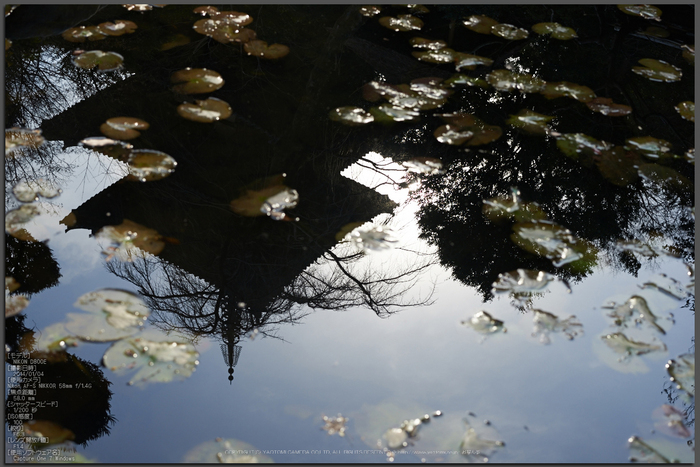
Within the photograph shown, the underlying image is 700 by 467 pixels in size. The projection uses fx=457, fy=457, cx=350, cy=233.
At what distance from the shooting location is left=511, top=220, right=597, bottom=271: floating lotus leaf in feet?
6.81

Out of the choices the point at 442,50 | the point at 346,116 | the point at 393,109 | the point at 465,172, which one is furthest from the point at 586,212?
the point at 442,50

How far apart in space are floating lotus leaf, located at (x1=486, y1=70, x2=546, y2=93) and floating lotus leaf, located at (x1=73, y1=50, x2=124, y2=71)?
2.59 meters

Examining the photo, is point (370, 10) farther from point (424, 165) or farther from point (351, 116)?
point (424, 165)

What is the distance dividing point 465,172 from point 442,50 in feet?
5.03

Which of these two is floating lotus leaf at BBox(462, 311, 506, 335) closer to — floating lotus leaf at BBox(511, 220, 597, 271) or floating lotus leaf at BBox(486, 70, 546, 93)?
floating lotus leaf at BBox(511, 220, 597, 271)

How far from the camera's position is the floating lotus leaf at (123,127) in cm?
254

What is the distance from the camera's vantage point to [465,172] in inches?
98.1

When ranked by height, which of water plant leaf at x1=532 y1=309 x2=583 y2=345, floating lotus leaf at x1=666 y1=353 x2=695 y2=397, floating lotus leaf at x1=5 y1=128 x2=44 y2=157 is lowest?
floating lotus leaf at x1=666 y1=353 x2=695 y2=397

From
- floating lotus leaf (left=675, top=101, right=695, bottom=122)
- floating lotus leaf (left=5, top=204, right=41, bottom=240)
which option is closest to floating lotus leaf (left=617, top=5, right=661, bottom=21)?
floating lotus leaf (left=675, top=101, right=695, bottom=122)

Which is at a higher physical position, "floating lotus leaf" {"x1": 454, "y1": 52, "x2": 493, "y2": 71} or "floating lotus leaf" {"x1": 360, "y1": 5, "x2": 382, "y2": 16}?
"floating lotus leaf" {"x1": 360, "y1": 5, "x2": 382, "y2": 16}

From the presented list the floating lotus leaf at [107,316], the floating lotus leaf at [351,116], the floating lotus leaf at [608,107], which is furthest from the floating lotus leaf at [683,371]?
the floating lotus leaf at [107,316]

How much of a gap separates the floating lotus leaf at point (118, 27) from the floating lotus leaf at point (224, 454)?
10.5 feet

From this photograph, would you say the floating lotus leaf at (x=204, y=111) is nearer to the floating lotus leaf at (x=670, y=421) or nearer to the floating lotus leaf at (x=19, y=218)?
the floating lotus leaf at (x=19, y=218)

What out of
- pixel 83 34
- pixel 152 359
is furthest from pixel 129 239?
pixel 83 34
